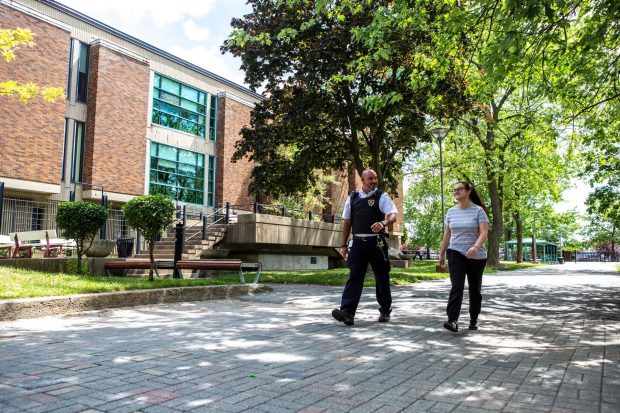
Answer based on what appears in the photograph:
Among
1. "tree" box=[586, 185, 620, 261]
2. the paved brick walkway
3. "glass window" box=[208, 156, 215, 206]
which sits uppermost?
"glass window" box=[208, 156, 215, 206]

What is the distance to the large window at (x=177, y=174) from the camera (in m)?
27.1

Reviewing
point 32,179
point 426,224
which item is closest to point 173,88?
point 32,179

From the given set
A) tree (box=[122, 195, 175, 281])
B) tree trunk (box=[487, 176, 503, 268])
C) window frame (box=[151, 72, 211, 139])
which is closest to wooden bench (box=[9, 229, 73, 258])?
tree (box=[122, 195, 175, 281])

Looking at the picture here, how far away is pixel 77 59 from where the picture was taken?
2398 cm

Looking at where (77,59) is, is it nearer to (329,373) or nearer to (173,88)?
(173,88)

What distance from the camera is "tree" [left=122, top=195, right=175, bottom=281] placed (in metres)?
9.99

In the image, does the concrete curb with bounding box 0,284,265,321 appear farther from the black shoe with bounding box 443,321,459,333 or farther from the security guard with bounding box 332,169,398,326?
the black shoe with bounding box 443,321,459,333

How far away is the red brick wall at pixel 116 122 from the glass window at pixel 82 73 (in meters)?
0.32

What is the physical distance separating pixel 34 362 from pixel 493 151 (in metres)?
21.8

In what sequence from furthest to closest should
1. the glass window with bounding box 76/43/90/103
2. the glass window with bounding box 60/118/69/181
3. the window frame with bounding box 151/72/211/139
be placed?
1. the window frame with bounding box 151/72/211/139
2. the glass window with bounding box 76/43/90/103
3. the glass window with bounding box 60/118/69/181

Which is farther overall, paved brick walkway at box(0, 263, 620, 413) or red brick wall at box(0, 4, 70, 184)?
red brick wall at box(0, 4, 70, 184)

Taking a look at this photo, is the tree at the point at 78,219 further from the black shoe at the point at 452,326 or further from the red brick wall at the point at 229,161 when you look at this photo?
the red brick wall at the point at 229,161

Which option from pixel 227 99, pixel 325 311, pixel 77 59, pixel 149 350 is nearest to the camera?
pixel 149 350

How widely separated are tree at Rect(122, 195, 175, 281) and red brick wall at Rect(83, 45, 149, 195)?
585 inches
